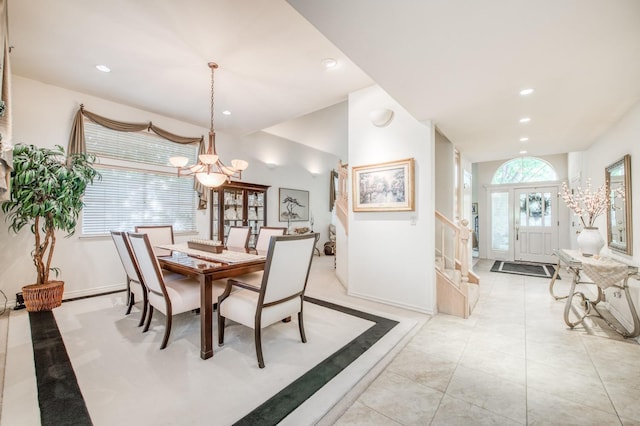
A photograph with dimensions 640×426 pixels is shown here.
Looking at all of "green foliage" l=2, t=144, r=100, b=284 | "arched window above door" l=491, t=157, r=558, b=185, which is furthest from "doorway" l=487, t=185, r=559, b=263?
"green foliage" l=2, t=144, r=100, b=284

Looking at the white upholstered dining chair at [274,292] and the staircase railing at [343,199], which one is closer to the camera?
the white upholstered dining chair at [274,292]

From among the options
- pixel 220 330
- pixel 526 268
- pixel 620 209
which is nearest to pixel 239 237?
pixel 220 330

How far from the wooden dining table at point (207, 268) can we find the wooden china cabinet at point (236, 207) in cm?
211

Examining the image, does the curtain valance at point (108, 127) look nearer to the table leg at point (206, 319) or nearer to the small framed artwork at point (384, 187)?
the small framed artwork at point (384, 187)

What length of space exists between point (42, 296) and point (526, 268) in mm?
8192

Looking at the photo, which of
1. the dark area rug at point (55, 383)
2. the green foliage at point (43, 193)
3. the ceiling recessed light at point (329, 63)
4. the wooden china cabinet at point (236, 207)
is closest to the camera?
the dark area rug at point (55, 383)

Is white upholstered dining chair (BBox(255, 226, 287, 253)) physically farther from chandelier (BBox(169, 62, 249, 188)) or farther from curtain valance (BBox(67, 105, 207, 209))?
curtain valance (BBox(67, 105, 207, 209))

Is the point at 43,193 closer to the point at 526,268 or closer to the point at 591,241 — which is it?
the point at 591,241

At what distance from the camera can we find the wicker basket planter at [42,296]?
3.07m

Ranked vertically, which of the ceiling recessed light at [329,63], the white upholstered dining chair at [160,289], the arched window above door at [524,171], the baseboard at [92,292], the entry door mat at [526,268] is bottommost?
the entry door mat at [526,268]

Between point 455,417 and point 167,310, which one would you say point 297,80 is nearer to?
point 167,310

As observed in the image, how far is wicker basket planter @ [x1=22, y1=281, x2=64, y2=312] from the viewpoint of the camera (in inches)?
121

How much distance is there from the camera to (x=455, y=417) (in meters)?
1.57

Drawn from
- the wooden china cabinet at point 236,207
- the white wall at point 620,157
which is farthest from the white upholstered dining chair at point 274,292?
the white wall at point 620,157
